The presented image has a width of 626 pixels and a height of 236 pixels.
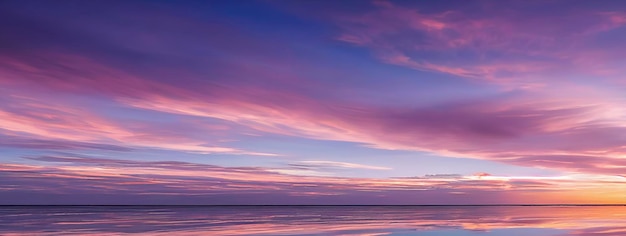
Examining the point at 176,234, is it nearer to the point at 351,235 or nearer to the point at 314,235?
the point at 314,235

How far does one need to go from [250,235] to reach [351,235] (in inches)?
232

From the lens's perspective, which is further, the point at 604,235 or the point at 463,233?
the point at 463,233

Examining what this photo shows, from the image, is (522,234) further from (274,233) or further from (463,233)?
(274,233)

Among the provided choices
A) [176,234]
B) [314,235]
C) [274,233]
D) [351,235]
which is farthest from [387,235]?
[176,234]

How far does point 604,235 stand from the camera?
35719 millimetres

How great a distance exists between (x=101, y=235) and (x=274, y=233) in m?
9.97

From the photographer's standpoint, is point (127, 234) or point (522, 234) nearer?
point (127, 234)

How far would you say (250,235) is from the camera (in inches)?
1372

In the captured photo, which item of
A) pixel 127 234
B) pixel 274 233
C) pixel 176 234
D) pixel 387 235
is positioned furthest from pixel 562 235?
pixel 127 234

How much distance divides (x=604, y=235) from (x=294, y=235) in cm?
1850

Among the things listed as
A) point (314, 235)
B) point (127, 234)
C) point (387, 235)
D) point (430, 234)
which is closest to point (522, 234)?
point (430, 234)

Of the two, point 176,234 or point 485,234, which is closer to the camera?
point 176,234

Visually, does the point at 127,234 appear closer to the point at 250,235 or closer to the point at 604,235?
the point at 250,235

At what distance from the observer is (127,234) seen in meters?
34.3
